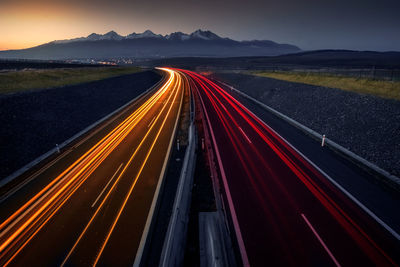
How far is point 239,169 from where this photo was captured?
51.9 ft

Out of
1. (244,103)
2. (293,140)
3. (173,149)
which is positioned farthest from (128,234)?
(244,103)

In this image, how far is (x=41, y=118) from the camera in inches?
858

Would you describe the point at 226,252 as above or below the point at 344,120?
below

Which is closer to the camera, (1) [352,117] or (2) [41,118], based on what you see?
(1) [352,117]

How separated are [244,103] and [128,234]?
3123 cm

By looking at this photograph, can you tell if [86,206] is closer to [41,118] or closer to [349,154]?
[41,118]

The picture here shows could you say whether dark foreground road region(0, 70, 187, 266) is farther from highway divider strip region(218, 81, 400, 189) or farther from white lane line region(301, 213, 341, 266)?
highway divider strip region(218, 81, 400, 189)

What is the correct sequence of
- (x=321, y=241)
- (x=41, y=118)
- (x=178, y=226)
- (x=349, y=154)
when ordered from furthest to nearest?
(x=41, y=118), (x=349, y=154), (x=178, y=226), (x=321, y=241)

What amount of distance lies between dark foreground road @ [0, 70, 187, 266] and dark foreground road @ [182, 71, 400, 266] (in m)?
5.11

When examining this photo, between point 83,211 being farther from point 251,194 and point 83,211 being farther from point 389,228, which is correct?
point 389,228

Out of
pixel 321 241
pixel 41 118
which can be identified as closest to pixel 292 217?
pixel 321 241

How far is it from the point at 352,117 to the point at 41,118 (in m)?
31.6

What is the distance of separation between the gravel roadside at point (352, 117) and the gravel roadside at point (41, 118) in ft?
87.5

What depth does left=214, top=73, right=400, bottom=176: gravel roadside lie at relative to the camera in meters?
16.0
